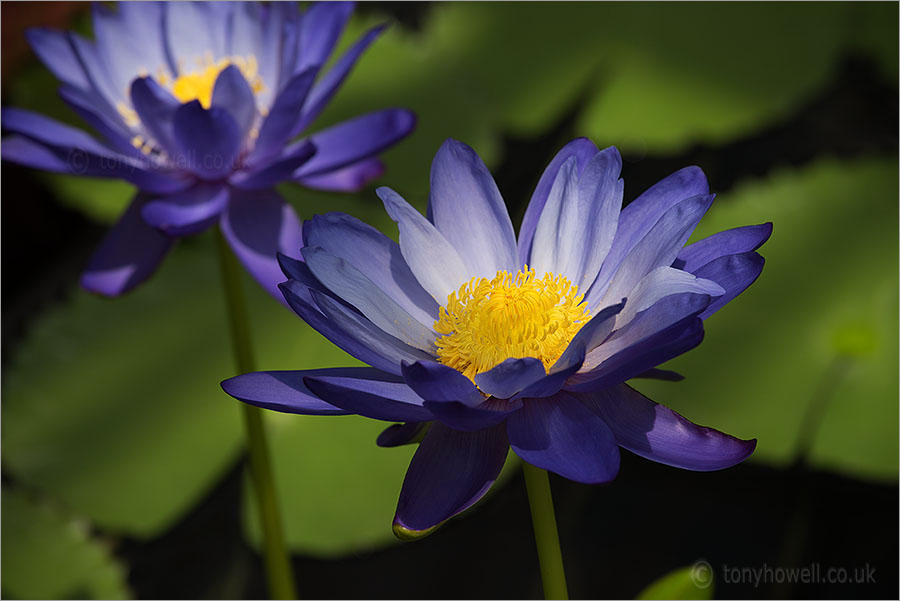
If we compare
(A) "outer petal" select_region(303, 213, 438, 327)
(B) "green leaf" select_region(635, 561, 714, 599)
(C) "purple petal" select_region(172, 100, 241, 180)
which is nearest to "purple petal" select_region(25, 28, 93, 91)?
(C) "purple petal" select_region(172, 100, 241, 180)

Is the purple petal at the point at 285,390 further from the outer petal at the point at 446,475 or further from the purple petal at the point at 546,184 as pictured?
the purple petal at the point at 546,184

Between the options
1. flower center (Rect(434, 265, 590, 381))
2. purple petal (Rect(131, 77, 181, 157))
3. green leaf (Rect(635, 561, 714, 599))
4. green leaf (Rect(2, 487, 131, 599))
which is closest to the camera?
flower center (Rect(434, 265, 590, 381))

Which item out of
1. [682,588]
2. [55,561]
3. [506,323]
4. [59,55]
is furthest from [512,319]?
[55,561]

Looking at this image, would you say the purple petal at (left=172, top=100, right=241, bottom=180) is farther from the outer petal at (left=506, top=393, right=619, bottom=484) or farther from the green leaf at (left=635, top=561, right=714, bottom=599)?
the green leaf at (left=635, top=561, right=714, bottom=599)

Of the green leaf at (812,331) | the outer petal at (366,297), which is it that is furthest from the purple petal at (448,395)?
the green leaf at (812,331)

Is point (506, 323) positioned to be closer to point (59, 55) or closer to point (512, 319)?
point (512, 319)

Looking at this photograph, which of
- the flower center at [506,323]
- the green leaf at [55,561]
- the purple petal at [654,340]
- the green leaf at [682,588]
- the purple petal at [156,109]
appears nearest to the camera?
the purple petal at [654,340]
